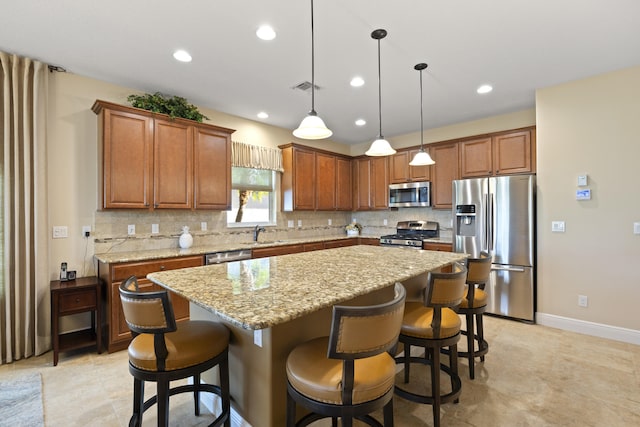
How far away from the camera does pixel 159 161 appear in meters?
3.45

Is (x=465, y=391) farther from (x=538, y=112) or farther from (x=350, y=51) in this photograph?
(x=538, y=112)

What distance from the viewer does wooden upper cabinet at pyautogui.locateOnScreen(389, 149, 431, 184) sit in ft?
16.8

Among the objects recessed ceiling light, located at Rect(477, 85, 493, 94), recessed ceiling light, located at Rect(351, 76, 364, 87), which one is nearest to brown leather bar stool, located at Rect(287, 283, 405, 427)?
recessed ceiling light, located at Rect(351, 76, 364, 87)

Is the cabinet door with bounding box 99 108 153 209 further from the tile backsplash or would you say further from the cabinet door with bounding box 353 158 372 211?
the cabinet door with bounding box 353 158 372 211

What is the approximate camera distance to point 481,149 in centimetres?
450

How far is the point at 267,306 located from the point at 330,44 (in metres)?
2.33

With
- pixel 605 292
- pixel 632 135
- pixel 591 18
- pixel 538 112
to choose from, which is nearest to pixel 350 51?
pixel 591 18

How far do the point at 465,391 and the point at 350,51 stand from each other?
2.96 meters

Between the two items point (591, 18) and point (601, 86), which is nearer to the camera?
point (591, 18)

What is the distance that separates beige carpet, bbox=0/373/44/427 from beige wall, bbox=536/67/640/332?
490 cm

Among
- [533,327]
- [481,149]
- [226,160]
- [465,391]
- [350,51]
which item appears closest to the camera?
[465,391]

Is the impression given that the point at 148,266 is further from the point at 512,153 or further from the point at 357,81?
the point at 512,153

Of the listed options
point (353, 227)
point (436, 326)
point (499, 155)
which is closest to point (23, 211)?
point (436, 326)

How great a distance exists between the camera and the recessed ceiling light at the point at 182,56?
2.76 metres
